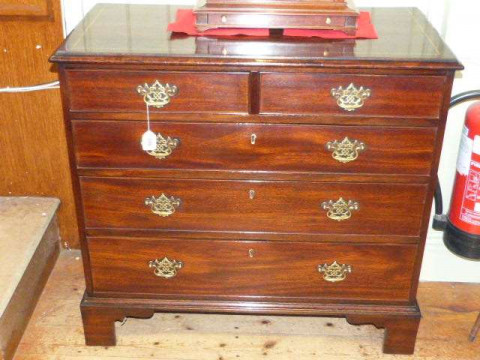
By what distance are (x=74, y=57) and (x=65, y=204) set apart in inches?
42.2

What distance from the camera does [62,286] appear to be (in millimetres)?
2803

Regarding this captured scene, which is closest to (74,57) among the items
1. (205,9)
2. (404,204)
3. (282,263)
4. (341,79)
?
(205,9)

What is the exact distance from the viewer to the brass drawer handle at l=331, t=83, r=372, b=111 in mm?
1972

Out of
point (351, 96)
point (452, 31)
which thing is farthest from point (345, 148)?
point (452, 31)

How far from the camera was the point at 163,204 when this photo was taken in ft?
7.22

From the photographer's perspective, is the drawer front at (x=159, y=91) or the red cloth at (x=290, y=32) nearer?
the drawer front at (x=159, y=91)

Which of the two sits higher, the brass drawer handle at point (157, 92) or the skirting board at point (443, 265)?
the brass drawer handle at point (157, 92)

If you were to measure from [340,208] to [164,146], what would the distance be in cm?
59

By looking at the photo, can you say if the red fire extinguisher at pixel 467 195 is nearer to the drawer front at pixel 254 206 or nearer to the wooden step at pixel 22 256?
the drawer front at pixel 254 206

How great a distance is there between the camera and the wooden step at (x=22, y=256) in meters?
2.38

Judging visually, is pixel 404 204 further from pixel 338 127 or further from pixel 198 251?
pixel 198 251

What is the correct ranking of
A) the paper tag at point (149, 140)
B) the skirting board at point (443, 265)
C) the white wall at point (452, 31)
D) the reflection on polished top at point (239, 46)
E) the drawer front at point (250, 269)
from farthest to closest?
the skirting board at point (443, 265), the white wall at point (452, 31), the drawer front at point (250, 269), the paper tag at point (149, 140), the reflection on polished top at point (239, 46)

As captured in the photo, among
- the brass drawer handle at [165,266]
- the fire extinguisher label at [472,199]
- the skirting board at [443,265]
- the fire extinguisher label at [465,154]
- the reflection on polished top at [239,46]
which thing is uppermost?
the reflection on polished top at [239,46]

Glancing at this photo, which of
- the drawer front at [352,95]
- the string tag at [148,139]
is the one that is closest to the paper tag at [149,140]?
the string tag at [148,139]
